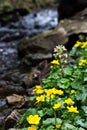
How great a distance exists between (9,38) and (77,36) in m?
2.57

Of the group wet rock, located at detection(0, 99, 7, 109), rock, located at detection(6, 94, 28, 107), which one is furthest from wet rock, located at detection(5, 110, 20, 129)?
wet rock, located at detection(0, 99, 7, 109)

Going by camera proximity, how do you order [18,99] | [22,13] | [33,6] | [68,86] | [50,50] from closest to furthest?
1. [68,86]
2. [18,99]
3. [50,50]
4. [22,13]
5. [33,6]

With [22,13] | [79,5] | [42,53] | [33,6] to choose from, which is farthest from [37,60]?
[33,6]

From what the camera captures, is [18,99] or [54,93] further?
[18,99]

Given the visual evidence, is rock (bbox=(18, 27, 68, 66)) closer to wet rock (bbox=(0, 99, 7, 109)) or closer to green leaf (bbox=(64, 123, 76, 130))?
wet rock (bbox=(0, 99, 7, 109))

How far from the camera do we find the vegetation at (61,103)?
139 inches

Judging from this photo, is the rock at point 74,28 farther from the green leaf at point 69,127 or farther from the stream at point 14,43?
the green leaf at point 69,127

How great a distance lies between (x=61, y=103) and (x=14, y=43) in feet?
19.1

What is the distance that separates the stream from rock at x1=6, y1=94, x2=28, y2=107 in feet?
0.30

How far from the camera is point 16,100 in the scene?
17.4 ft

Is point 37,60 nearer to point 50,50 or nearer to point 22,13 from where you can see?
point 50,50

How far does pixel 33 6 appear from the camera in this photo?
639 inches

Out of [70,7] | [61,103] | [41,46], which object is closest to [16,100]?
[61,103]

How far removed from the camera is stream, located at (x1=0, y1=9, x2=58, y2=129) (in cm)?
607
